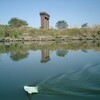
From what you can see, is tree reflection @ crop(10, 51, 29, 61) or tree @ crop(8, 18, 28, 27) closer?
tree reflection @ crop(10, 51, 29, 61)

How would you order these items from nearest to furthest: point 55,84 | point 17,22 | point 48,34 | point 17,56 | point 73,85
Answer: point 73,85
point 55,84
point 17,56
point 48,34
point 17,22

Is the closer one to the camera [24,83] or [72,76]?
[24,83]

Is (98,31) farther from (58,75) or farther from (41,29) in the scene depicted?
(58,75)

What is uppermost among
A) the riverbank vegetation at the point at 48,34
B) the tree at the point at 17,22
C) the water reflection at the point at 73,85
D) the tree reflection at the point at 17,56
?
the tree at the point at 17,22

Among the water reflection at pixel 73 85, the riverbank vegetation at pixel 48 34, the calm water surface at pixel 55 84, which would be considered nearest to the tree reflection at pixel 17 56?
the calm water surface at pixel 55 84

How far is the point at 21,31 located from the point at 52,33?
788cm

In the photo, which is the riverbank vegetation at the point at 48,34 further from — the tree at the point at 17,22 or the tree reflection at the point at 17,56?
the tree reflection at the point at 17,56

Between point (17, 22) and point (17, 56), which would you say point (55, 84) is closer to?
point (17, 56)

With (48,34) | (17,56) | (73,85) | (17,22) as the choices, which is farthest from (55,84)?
(17,22)

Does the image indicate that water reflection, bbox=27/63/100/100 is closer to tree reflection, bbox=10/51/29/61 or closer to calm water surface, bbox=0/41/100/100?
calm water surface, bbox=0/41/100/100

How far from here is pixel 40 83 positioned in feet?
36.1

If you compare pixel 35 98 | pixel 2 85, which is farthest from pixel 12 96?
pixel 2 85

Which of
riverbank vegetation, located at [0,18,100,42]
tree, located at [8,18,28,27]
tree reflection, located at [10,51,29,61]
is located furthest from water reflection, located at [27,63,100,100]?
tree, located at [8,18,28,27]

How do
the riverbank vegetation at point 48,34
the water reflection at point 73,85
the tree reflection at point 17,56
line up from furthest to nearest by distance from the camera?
the riverbank vegetation at point 48,34
the tree reflection at point 17,56
the water reflection at point 73,85
